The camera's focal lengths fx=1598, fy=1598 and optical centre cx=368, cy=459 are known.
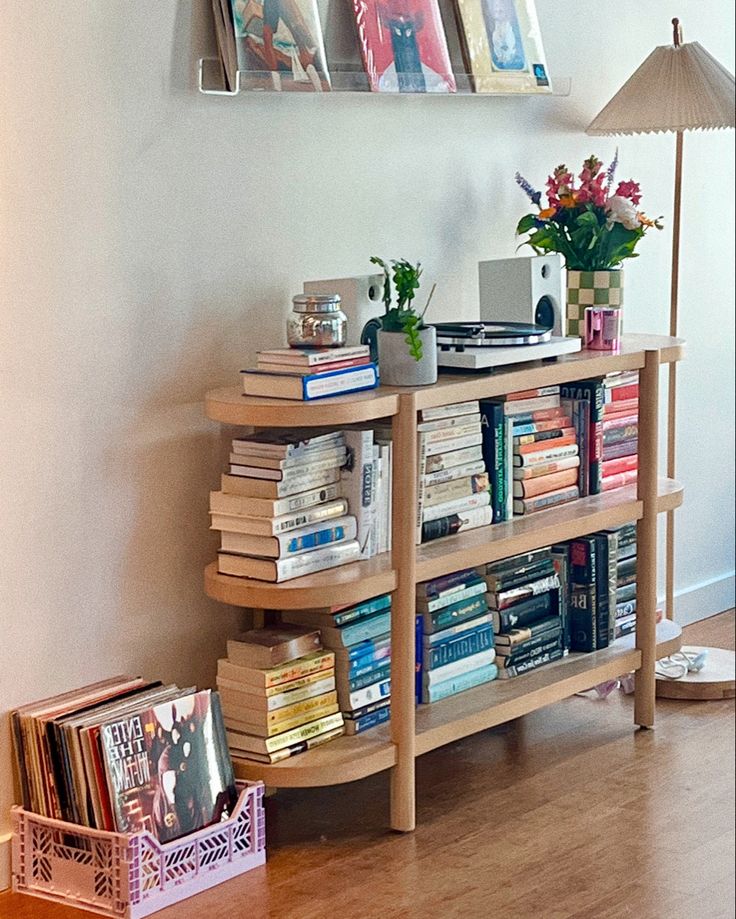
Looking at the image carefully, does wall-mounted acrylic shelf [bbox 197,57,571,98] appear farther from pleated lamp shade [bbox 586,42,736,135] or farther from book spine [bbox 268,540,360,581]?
book spine [bbox 268,540,360,581]

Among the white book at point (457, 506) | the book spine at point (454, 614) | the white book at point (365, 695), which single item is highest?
the white book at point (457, 506)

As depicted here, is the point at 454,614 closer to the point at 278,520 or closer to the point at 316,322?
the point at 278,520

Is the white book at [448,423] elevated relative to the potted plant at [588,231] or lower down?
lower down

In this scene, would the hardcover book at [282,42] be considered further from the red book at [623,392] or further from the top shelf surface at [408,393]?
the red book at [623,392]

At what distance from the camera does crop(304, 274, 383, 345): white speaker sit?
113 inches

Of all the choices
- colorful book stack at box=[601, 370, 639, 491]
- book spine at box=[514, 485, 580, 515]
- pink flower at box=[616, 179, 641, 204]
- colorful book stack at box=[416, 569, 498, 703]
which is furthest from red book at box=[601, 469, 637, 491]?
pink flower at box=[616, 179, 641, 204]

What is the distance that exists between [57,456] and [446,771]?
40.2 inches

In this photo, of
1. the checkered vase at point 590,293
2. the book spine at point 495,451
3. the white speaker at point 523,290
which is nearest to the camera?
the book spine at point 495,451

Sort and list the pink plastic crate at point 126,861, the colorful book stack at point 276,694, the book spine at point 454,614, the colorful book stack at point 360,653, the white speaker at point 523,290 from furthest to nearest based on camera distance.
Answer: the white speaker at point 523,290 → the book spine at point 454,614 → the colorful book stack at point 360,653 → the colorful book stack at point 276,694 → the pink plastic crate at point 126,861

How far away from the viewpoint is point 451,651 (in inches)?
117

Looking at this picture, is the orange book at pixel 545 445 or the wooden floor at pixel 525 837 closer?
the wooden floor at pixel 525 837

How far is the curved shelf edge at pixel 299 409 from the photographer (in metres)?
2.56

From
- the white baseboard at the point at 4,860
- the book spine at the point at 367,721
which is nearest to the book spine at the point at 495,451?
the book spine at the point at 367,721

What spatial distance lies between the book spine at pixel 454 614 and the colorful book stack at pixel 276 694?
0.73 ft
